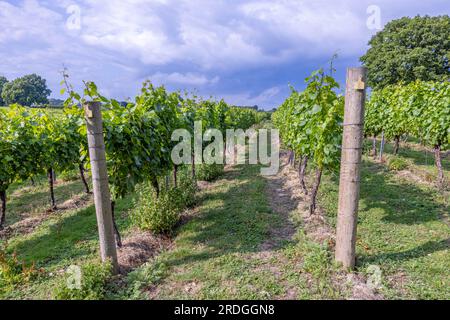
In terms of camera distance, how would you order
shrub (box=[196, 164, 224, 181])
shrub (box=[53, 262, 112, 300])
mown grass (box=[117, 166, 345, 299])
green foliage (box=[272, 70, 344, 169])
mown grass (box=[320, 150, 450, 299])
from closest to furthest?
shrub (box=[53, 262, 112, 300]), mown grass (box=[117, 166, 345, 299]), mown grass (box=[320, 150, 450, 299]), green foliage (box=[272, 70, 344, 169]), shrub (box=[196, 164, 224, 181])

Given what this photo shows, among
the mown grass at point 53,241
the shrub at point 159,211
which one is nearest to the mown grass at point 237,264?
the shrub at point 159,211

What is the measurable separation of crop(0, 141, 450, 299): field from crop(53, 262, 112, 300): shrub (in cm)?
16

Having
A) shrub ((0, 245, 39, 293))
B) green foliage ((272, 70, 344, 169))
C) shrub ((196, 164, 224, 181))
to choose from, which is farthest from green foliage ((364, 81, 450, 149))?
shrub ((0, 245, 39, 293))

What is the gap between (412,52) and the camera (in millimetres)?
27859

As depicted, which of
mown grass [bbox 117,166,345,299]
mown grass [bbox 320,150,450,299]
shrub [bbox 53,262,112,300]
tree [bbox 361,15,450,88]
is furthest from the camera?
tree [bbox 361,15,450,88]

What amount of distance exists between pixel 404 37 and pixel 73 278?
37151mm

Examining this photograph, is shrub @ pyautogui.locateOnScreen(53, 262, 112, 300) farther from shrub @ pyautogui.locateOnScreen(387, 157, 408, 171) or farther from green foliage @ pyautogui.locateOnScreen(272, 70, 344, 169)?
shrub @ pyautogui.locateOnScreen(387, 157, 408, 171)

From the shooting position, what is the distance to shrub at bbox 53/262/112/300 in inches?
149

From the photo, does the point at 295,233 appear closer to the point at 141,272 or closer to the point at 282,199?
the point at 282,199

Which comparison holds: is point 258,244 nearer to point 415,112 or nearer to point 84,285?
point 84,285

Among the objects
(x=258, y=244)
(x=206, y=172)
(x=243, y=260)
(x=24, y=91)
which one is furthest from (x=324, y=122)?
(x=24, y=91)

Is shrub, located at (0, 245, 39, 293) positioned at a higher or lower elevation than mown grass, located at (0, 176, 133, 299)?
higher

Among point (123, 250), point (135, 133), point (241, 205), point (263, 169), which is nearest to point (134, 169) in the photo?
point (135, 133)

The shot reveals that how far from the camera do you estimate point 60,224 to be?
737cm
